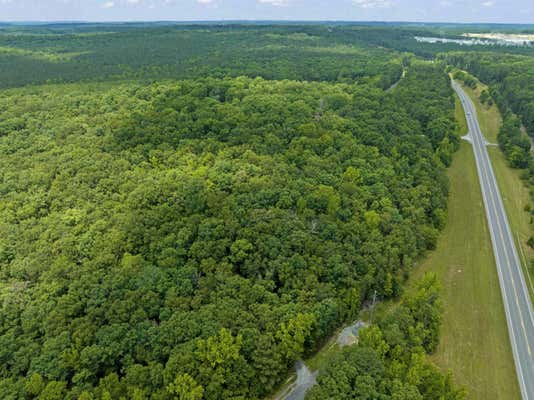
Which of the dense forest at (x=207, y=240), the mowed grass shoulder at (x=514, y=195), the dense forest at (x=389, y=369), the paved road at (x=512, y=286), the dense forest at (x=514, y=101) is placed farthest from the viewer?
the dense forest at (x=514, y=101)

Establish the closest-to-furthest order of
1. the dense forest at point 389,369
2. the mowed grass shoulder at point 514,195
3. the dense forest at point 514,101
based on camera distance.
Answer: the dense forest at point 389,369 → the mowed grass shoulder at point 514,195 → the dense forest at point 514,101

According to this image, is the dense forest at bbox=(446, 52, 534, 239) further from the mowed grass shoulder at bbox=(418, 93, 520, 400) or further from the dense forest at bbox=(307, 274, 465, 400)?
the dense forest at bbox=(307, 274, 465, 400)

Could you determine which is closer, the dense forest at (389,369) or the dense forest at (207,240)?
the dense forest at (389,369)

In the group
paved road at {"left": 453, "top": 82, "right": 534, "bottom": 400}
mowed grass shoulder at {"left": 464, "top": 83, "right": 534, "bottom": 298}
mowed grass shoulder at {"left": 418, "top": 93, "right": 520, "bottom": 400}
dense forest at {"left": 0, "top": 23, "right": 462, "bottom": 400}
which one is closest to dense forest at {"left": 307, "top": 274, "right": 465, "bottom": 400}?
dense forest at {"left": 0, "top": 23, "right": 462, "bottom": 400}

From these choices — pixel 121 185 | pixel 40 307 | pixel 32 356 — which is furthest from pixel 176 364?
pixel 121 185

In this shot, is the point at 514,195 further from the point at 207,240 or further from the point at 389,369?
the point at 207,240

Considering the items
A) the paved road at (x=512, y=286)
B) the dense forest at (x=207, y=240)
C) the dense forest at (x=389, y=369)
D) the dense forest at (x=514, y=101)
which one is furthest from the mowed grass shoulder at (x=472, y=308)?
the dense forest at (x=514, y=101)

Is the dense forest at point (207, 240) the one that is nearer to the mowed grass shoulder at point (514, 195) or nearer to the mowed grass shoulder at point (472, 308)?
the mowed grass shoulder at point (472, 308)

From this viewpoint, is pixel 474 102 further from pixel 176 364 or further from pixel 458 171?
pixel 176 364
